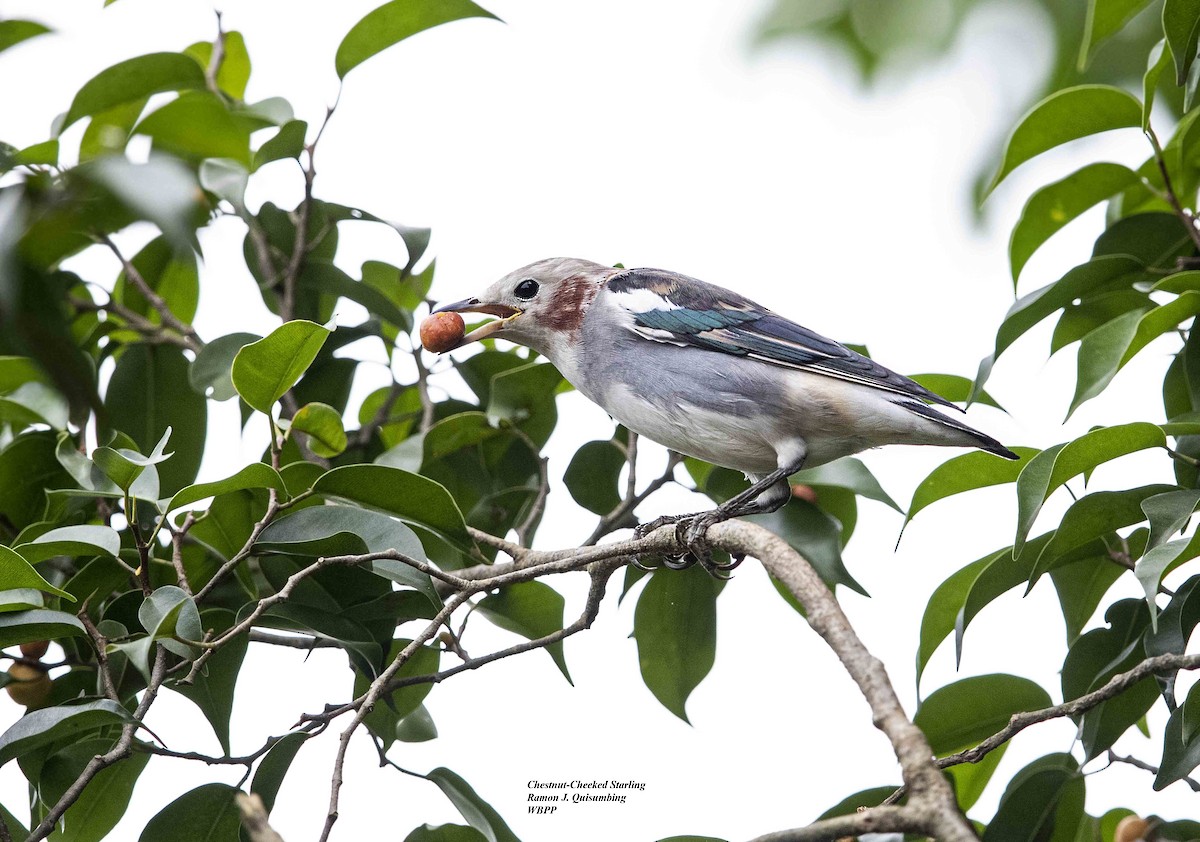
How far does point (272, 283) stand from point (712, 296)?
61.7 inches

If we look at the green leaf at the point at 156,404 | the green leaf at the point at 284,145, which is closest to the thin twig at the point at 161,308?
the green leaf at the point at 156,404

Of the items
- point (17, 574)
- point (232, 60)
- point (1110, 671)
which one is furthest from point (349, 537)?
point (232, 60)

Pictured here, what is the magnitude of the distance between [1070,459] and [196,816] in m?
2.25

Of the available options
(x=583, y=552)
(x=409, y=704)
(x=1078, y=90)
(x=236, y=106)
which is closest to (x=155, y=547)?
(x=409, y=704)

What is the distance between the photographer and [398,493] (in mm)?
2904

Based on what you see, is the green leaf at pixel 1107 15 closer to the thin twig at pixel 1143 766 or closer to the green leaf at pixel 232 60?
the thin twig at pixel 1143 766

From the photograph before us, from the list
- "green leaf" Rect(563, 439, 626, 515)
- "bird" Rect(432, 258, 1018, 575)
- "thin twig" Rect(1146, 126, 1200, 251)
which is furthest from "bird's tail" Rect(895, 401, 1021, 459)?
"green leaf" Rect(563, 439, 626, 515)

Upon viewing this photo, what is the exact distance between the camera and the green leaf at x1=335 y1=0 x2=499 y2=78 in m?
3.58

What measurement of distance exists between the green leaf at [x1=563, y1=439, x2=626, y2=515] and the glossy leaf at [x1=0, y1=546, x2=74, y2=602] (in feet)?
5.14

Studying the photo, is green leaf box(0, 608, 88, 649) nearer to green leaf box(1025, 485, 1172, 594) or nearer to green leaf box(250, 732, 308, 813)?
green leaf box(250, 732, 308, 813)

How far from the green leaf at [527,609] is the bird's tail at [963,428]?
1227 mm

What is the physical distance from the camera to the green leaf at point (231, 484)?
2.63 metres

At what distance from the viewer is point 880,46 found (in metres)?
6.11

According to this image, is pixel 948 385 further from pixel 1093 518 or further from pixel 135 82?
pixel 135 82
